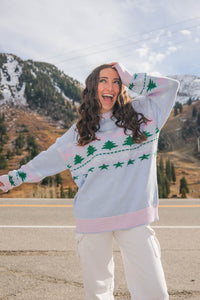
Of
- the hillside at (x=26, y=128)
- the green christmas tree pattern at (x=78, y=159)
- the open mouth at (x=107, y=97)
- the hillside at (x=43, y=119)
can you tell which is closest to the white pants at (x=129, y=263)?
the green christmas tree pattern at (x=78, y=159)

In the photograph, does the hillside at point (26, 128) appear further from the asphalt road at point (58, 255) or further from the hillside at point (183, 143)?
the asphalt road at point (58, 255)

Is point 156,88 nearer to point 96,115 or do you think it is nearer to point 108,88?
point 108,88

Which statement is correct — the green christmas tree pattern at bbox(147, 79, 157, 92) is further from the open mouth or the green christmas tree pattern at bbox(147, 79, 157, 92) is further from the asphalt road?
the asphalt road

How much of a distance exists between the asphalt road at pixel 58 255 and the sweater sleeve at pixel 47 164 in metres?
1.29

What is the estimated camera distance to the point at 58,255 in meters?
4.03

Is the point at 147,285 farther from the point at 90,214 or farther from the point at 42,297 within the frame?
the point at 42,297

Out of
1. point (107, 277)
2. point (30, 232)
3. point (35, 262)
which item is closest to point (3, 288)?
point (35, 262)

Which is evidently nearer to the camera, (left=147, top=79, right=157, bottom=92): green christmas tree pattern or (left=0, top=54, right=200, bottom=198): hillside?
(left=147, top=79, right=157, bottom=92): green christmas tree pattern

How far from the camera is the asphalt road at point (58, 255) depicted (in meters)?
2.93

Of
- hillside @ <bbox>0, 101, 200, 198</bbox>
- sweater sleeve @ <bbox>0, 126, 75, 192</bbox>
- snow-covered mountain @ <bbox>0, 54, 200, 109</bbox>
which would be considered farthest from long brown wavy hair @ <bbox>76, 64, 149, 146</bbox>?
snow-covered mountain @ <bbox>0, 54, 200, 109</bbox>

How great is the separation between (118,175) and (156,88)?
60cm

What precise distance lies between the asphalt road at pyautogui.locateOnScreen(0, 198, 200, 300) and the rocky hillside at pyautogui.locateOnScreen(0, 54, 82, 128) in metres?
78.7

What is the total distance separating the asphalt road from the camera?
2934 millimetres

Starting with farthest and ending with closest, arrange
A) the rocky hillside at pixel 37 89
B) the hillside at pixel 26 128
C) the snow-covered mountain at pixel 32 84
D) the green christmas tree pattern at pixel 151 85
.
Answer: the snow-covered mountain at pixel 32 84, the rocky hillside at pixel 37 89, the hillside at pixel 26 128, the green christmas tree pattern at pixel 151 85
